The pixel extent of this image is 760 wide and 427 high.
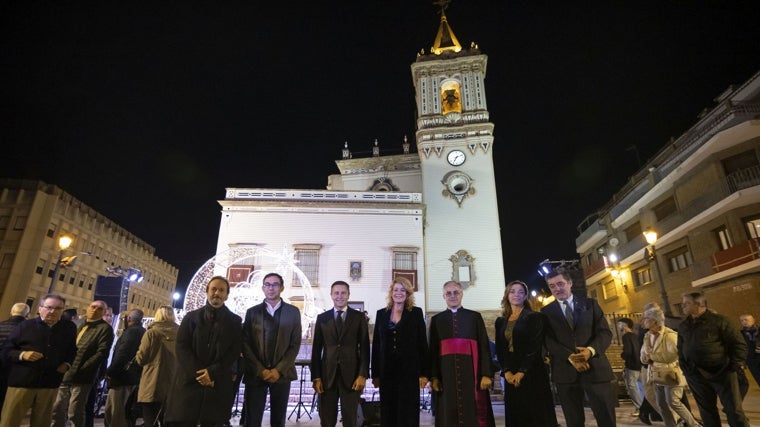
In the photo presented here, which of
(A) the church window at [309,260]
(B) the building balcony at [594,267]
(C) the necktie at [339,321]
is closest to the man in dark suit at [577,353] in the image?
(C) the necktie at [339,321]

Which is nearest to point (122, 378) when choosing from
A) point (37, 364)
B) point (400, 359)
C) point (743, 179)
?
point (37, 364)

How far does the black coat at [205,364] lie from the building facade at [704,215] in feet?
35.5

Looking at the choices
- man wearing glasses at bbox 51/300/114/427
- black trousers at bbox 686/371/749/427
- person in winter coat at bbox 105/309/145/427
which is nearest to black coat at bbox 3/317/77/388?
man wearing glasses at bbox 51/300/114/427

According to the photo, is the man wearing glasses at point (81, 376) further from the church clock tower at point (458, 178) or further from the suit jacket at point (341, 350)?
the church clock tower at point (458, 178)

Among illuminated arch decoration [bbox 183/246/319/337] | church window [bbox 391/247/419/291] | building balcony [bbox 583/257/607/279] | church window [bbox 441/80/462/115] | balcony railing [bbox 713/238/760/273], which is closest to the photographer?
balcony railing [bbox 713/238/760/273]

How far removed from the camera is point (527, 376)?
4.03 meters

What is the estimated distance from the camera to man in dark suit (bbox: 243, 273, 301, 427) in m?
4.12

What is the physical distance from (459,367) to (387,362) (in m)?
0.74

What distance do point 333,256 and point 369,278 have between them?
214 cm

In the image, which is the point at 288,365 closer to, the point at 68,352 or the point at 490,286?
the point at 68,352

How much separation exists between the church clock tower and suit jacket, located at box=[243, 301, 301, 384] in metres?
16.6

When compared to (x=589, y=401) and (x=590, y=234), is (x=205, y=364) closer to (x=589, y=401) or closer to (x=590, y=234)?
(x=589, y=401)

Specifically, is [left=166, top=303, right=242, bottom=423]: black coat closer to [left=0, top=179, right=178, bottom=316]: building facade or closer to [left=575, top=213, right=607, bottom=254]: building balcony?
[left=0, top=179, right=178, bottom=316]: building facade

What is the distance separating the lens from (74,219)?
106 ft
